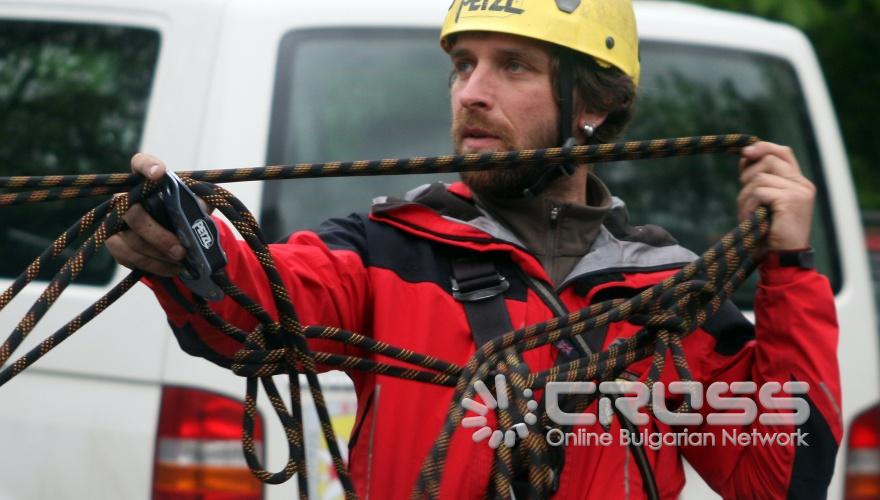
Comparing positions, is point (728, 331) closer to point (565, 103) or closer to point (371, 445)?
point (565, 103)

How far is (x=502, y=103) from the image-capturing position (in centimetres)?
243

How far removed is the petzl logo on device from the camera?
1820mm

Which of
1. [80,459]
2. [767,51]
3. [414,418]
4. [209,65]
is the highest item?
[767,51]

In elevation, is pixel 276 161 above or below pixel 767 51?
below

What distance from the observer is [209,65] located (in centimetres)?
325

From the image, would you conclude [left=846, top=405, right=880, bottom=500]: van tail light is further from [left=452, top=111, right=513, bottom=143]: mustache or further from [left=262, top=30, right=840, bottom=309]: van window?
[left=452, top=111, right=513, bottom=143]: mustache

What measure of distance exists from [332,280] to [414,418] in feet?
0.88

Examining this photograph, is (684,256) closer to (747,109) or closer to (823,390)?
(823,390)

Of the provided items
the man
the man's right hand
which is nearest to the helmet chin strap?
the man

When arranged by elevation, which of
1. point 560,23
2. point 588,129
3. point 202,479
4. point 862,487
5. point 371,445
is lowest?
point 202,479

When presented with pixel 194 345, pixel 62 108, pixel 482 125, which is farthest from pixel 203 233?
pixel 62 108

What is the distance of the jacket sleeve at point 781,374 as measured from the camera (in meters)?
2.14

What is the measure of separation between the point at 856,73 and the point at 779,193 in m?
4.80

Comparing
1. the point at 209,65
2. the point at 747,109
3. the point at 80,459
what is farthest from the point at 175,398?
the point at 747,109
